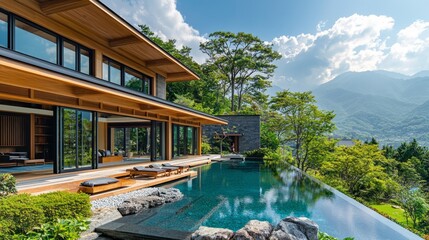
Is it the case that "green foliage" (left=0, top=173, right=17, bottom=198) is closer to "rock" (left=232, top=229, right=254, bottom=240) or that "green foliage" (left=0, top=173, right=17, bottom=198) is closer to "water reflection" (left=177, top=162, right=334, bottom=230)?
"water reflection" (left=177, top=162, right=334, bottom=230)

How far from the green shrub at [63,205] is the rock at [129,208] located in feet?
2.63

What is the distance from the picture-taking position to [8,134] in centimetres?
1139

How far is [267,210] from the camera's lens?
614cm

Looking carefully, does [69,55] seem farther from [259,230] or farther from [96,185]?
[259,230]

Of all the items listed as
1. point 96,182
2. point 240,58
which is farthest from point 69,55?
point 240,58

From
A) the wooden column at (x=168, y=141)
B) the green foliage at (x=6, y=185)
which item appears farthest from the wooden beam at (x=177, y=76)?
the green foliage at (x=6, y=185)

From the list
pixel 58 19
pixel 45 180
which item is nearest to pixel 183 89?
pixel 58 19

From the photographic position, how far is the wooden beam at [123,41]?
34.1 ft

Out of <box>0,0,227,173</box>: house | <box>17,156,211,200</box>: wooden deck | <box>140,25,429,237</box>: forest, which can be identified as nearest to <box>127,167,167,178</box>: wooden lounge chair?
<box>17,156,211,200</box>: wooden deck

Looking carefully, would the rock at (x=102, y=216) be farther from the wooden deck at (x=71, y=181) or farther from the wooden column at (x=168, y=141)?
the wooden column at (x=168, y=141)

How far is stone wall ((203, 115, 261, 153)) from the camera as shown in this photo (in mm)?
24203

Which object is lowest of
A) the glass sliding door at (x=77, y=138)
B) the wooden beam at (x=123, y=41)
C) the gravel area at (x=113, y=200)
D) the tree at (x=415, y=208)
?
the tree at (x=415, y=208)

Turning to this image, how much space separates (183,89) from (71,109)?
79.8 feet

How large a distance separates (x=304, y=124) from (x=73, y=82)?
17.0m
